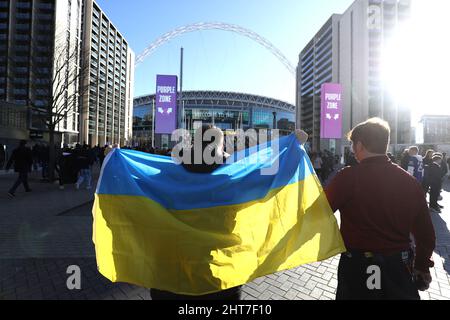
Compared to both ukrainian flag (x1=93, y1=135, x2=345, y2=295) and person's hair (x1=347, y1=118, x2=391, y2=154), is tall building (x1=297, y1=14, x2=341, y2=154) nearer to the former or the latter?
ukrainian flag (x1=93, y1=135, x2=345, y2=295)

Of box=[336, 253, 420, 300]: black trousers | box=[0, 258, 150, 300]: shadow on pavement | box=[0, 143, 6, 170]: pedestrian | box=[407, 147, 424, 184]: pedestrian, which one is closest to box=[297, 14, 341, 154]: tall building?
box=[0, 143, 6, 170]: pedestrian

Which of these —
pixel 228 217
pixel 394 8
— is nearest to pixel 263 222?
pixel 228 217

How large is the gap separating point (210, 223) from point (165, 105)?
13823 mm

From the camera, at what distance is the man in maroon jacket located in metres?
2.01

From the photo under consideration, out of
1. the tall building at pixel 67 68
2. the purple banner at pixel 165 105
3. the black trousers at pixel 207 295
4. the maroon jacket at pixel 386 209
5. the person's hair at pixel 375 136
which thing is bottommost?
the black trousers at pixel 207 295

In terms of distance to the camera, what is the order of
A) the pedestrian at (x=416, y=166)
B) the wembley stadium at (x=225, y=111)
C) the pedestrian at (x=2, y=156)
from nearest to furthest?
the pedestrian at (x=416, y=166) → the pedestrian at (x=2, y=156) → the wembley stadium at (x=225, y=111)

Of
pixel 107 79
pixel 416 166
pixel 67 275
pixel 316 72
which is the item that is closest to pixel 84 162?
pixel 67 275

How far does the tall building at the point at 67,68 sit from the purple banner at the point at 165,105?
15.7 ft

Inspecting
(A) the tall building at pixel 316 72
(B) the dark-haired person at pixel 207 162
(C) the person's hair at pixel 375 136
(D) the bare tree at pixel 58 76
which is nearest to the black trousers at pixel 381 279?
(C) the person's hair at pixel 375 136

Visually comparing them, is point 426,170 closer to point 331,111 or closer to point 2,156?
point 331,111

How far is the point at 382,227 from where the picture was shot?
6.72ft

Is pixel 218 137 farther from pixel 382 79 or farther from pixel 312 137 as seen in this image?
pixel 312 137

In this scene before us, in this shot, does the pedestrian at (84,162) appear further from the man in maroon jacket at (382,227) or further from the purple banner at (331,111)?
the purple banner at (331,111)

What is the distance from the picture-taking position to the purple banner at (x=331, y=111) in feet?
62.8
